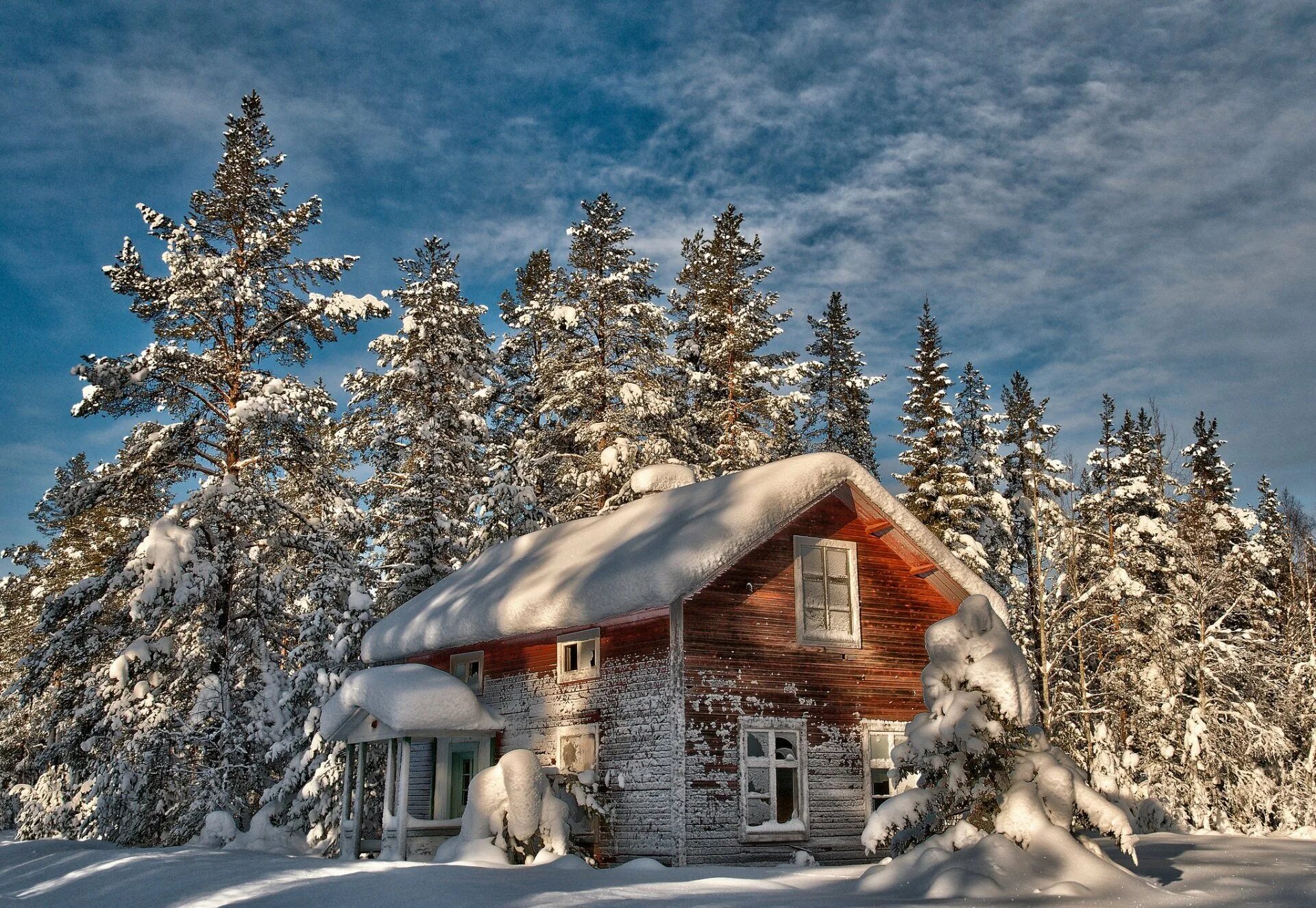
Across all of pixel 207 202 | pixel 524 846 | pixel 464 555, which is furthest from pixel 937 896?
Result: pixel 207 202

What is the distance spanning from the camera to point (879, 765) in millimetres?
18531

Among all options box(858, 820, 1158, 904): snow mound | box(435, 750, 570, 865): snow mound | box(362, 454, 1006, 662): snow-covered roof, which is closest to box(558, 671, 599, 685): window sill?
box(362, 454, 1006, 662): snow-covered roof

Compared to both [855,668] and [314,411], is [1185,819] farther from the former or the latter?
[314,411]

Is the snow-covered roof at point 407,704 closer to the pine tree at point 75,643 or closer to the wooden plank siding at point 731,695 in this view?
the wooden plank siding at point 731,695

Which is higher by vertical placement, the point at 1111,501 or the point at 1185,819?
the point at 1111,501

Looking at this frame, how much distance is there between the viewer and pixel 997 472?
33.5 metres

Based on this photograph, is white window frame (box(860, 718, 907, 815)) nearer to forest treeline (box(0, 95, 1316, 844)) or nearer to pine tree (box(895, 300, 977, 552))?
forest treeline (box(0, 95, 1316, 844))

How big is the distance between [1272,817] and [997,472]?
39.2 feet

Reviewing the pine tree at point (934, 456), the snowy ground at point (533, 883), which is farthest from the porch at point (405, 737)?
the pine tree at point (934, 456)

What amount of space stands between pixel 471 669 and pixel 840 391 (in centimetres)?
1987

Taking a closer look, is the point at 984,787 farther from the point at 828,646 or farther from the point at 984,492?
the point at 984,492

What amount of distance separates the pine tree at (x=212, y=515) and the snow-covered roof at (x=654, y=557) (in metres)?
3.98

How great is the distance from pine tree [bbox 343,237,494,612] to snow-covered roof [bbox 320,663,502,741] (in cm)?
786

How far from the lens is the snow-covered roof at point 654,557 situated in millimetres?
16766
